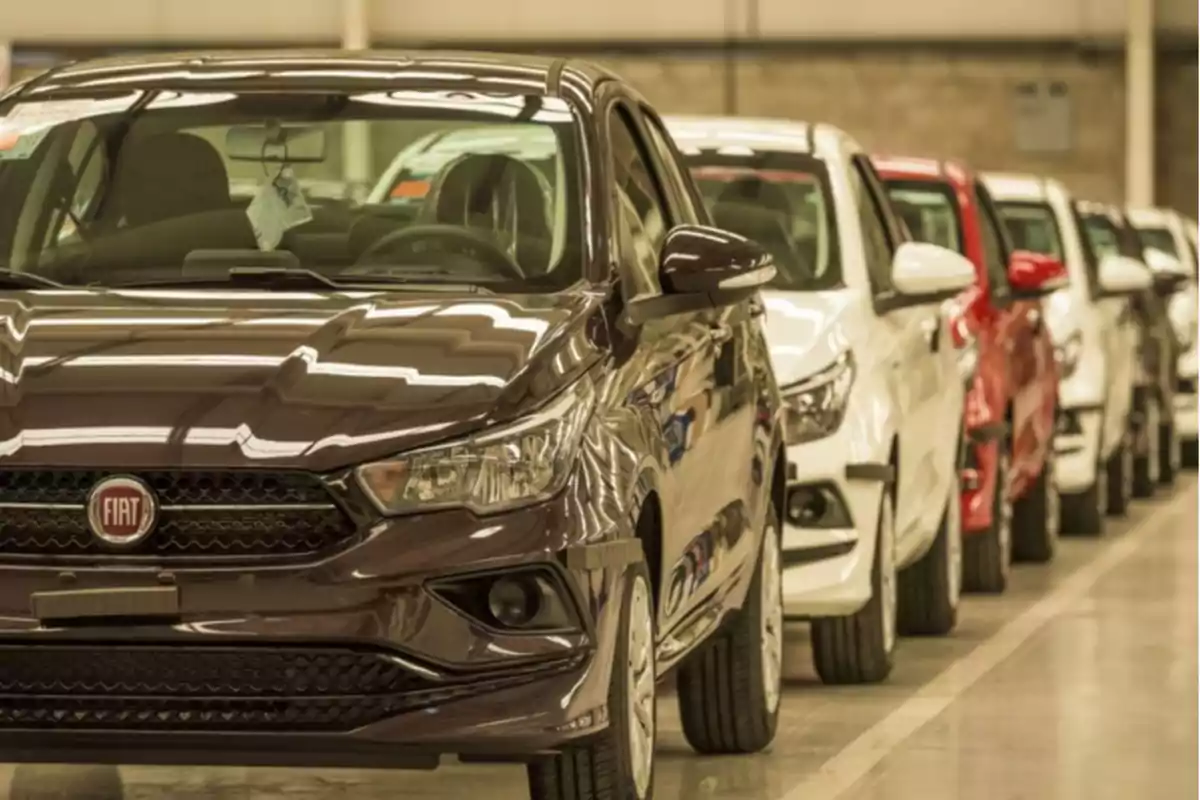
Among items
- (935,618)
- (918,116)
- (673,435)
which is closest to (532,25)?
(918,116)

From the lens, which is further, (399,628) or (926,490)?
(926,490)

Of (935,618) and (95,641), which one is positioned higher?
(95,641)

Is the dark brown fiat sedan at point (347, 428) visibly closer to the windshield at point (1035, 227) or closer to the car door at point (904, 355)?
the car door at point (904, 355)

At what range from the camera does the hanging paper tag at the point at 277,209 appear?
802cm

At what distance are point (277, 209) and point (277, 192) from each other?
5 cm

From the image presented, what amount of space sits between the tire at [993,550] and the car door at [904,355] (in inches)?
80.5

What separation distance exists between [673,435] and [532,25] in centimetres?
2952

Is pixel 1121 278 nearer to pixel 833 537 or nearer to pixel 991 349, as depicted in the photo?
pixel 991 349

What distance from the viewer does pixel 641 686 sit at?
7426 mm

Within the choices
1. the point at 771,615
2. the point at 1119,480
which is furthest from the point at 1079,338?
the point at 771,615

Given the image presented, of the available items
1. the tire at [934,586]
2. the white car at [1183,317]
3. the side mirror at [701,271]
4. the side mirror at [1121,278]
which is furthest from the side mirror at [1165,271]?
the side mirror at [701,271]

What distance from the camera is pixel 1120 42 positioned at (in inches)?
1459

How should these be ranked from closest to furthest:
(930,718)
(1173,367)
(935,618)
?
(930,718)
(935,618)
(1173,367)

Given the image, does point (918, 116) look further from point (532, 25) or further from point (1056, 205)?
point (1056, 205)
